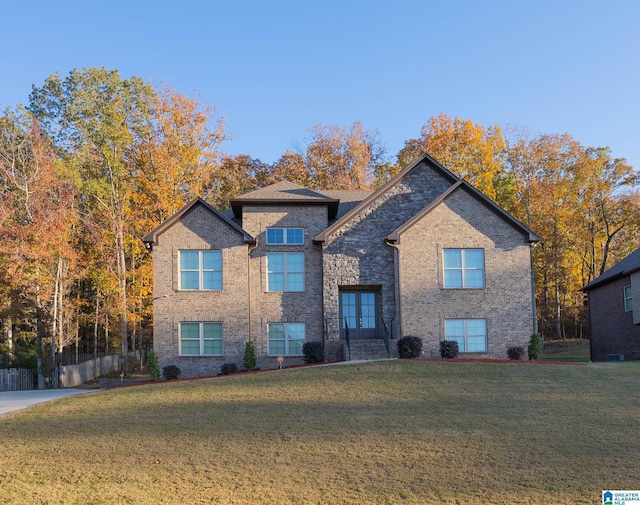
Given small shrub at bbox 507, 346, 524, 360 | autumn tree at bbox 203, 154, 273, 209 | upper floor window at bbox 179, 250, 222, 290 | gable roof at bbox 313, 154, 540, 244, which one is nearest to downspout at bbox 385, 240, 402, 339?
gable roof at bbox 313, 154, 540, 244

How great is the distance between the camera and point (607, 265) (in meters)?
50.3

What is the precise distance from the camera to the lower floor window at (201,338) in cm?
2639

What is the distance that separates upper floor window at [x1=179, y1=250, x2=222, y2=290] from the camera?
87.2 feet

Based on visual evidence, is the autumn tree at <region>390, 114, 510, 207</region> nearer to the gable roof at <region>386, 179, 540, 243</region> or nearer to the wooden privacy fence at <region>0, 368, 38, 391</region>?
the gable roof at <region>386, 179, 540, 243</region>

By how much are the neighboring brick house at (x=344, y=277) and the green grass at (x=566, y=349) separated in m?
14.1

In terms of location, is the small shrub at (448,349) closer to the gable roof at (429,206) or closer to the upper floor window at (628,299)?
the gable roof at (429,206)

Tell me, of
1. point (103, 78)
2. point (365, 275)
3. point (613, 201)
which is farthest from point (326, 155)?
point (365, 275)

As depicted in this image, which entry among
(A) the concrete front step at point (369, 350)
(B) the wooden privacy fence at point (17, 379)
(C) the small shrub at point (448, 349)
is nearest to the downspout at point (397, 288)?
(A) the concrete front step at point (369, 350)

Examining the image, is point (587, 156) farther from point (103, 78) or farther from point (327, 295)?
point (103, 78)

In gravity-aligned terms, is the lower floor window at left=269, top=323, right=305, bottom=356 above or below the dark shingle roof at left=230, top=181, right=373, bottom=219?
below

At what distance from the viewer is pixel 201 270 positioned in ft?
87.4

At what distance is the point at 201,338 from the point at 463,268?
1018cm

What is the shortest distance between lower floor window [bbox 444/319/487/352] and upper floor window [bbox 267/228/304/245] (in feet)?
21.3

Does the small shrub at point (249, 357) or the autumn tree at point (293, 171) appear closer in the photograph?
the small shrub at point (249, 357)
